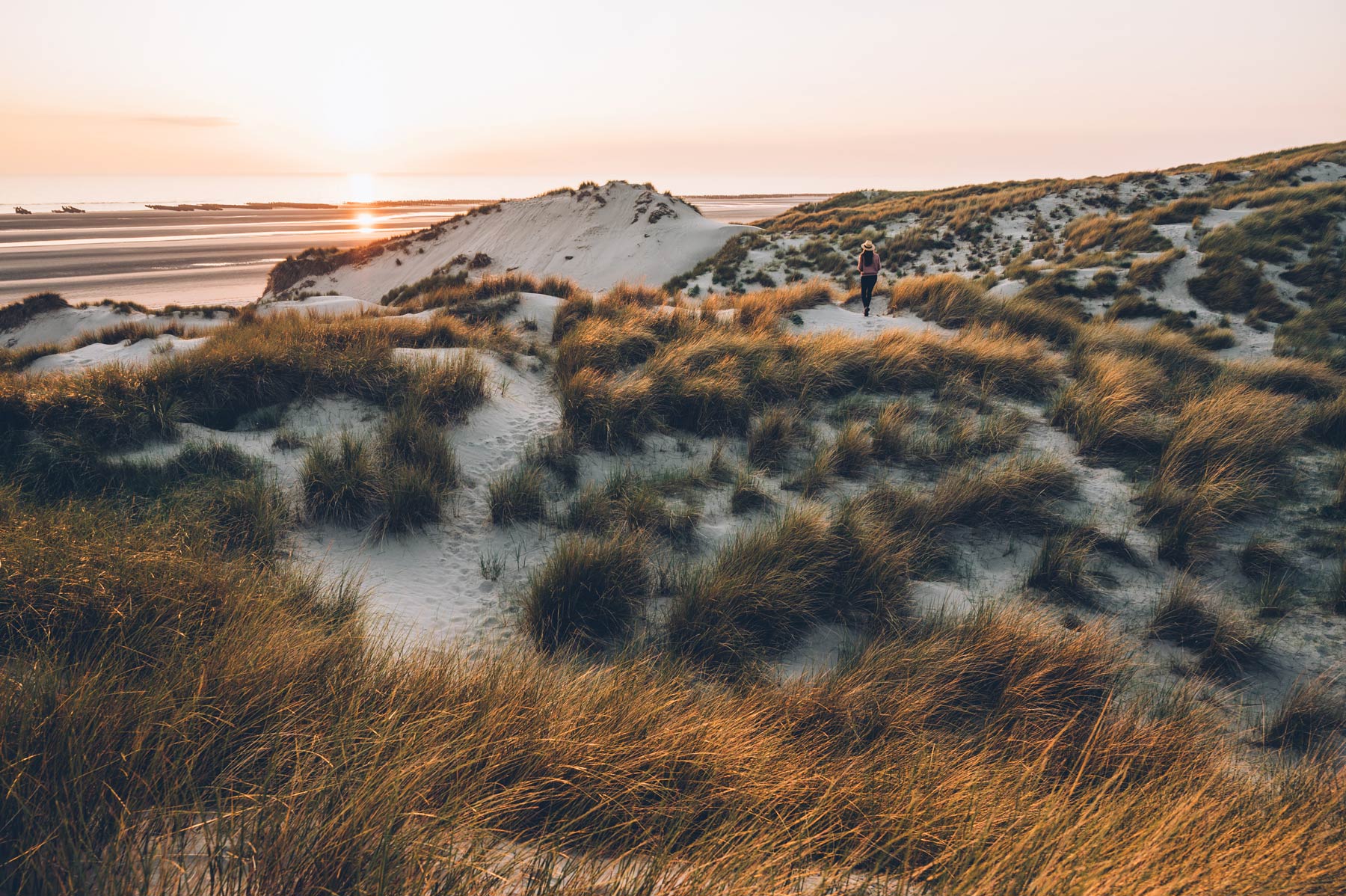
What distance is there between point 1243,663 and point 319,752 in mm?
5414

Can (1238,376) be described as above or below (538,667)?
above

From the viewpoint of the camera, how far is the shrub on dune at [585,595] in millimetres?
4066

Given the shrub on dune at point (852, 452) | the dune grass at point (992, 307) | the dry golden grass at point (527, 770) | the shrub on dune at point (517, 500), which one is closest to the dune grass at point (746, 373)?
the shrub on dune at point (852, 452)

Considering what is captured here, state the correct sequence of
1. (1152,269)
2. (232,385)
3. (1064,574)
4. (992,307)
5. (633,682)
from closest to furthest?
1. (633,682)
2. (1064,574)
3. (232,385)
4. (992,307)
5. (1152,269)

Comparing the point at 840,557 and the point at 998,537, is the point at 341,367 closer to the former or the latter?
the point at 840,557

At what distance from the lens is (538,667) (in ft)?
10.4

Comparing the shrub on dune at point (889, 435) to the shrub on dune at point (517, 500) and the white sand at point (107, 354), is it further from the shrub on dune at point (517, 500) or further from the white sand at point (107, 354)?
the white sand at point (107, 354)

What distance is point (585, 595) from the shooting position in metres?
4.25

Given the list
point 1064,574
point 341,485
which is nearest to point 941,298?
point 1064,574

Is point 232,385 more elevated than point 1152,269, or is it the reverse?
point 1152,269

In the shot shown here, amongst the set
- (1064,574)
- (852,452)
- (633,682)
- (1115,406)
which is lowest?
(1064,574)

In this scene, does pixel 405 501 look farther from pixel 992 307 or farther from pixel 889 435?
pixel 992 307

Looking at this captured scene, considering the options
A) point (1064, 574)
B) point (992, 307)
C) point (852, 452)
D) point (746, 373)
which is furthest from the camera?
point (992, 307)

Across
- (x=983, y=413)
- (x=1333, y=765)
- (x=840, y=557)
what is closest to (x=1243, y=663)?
(x=1333, y=765)
